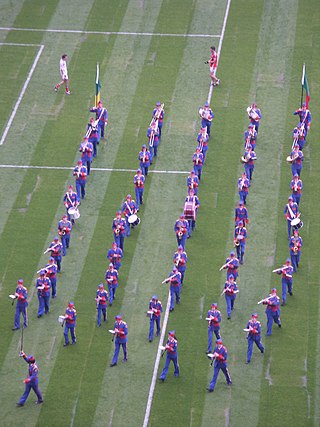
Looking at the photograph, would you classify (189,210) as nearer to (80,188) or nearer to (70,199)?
(70,199)

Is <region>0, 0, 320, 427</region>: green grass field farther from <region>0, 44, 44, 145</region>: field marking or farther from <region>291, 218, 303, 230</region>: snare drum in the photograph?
<region>291, 218, 303, 230</region>: snare drum

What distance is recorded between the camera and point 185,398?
38438 millimetres

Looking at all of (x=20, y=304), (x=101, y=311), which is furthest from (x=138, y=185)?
(x=20, y=304)

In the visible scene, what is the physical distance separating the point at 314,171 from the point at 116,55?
12.7 meters

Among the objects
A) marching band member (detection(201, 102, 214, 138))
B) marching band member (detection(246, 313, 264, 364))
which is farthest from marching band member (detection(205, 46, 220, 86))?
marching band member (detection(246, 313, 264, 364))

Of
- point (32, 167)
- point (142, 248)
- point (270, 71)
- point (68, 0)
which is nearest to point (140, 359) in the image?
point (142, 248)

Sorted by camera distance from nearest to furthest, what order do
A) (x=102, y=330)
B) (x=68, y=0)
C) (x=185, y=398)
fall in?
1. (x=185, y=398)
2. (x=102, y=330)
3. (x=68, y=0)

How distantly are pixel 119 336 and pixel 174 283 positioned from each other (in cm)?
339

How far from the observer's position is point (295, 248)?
43.8m

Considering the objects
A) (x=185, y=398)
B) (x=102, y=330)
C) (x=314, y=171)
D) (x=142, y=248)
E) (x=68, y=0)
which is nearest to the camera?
(x=185, y=398)

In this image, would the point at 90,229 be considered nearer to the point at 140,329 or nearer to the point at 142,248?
the point at 142,248

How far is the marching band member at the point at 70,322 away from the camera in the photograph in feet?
131

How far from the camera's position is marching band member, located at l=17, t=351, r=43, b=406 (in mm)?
37344

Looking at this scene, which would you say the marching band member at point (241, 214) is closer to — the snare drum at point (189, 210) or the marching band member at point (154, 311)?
the snare drum at point (189, 210)
